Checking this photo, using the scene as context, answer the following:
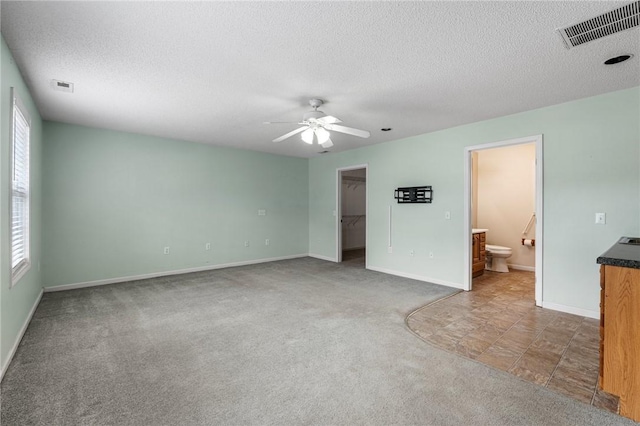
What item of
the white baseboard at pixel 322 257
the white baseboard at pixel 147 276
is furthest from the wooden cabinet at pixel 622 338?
the white baseboard at pixel 147 276

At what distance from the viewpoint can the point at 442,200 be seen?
4.72 metres

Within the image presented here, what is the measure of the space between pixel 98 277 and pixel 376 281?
4439 millimetres

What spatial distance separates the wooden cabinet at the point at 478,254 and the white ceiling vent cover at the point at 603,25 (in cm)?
354

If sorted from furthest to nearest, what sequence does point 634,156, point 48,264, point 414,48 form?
point 48,264 → point 634,156 → point 414,48

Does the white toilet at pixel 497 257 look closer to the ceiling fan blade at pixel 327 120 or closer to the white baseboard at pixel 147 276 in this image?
the ceiling fan blade at pixel 327 120

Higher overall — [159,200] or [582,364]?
[159,200]

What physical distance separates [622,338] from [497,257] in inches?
166

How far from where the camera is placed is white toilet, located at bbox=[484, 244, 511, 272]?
552cm

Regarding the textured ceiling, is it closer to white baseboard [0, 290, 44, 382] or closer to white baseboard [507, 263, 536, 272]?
white baseboard [0, 290, 44, 382]

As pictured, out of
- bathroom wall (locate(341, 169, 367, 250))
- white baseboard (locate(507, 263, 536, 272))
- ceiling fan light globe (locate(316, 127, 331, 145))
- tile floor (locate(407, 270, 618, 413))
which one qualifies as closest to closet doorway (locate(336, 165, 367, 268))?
bathroom wall (locate(341, 169, 367, 250))

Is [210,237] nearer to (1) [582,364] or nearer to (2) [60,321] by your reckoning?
(2) [60,321]

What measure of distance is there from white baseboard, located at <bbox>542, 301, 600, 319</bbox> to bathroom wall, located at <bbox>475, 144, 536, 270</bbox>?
2532 millimetres

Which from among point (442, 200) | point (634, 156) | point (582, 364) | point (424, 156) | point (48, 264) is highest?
point (424, 156)

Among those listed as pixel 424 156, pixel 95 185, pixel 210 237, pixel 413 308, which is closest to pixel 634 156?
pixel 424 156
